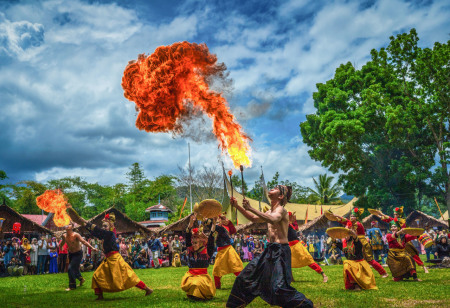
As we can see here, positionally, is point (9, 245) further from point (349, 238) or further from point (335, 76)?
point (335, 76)

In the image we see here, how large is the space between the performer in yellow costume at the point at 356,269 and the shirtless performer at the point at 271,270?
358 cm

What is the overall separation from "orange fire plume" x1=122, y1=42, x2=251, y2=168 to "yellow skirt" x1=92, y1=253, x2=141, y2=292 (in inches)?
166

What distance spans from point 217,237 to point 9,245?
1384cm

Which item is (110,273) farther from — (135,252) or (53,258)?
(135,252)

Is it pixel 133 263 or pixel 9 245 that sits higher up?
pixel 9 245

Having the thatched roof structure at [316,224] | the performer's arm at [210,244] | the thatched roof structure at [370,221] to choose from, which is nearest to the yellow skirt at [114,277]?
the performer's arm at [210,244]

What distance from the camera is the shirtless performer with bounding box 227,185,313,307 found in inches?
217

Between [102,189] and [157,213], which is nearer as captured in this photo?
[157,213]

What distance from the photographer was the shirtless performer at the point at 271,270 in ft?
18.1

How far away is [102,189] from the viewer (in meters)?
70.1

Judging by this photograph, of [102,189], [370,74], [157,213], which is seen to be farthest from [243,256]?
[102,189]

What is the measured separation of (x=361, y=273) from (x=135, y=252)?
1687cm

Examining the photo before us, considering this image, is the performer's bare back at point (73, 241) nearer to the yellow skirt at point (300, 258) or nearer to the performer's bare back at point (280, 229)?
the yellow skirt at point (300, 258)

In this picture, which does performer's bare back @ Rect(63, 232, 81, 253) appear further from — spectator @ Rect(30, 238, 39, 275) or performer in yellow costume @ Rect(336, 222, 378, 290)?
spectator @ Rect(30, 238, 39, 275)
